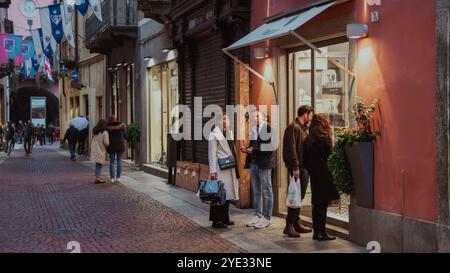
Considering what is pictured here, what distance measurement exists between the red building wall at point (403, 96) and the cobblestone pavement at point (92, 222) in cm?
221

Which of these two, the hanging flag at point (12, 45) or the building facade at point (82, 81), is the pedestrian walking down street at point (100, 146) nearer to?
the building facade at point (82, 81)

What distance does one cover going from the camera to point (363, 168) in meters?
8.92

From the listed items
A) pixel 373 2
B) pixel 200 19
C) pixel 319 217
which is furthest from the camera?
pixel 200 19

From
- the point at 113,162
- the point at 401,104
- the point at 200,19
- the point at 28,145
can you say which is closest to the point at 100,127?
the point at 113,162

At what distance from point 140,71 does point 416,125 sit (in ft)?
52.3

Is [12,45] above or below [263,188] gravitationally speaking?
above

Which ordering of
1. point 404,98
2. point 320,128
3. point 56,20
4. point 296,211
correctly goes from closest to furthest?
1. point 404,98
2. point 320,128
3. point 296,211
4. point 56,20

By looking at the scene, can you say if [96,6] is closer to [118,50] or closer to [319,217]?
[118,50]

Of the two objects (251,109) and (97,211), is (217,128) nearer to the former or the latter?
(251,109)

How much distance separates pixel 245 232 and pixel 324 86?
2.62 m

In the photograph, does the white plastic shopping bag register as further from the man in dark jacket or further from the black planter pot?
the black planter pot

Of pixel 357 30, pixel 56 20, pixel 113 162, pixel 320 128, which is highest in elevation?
pixel 56 20

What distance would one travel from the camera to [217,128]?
36.1 feet
